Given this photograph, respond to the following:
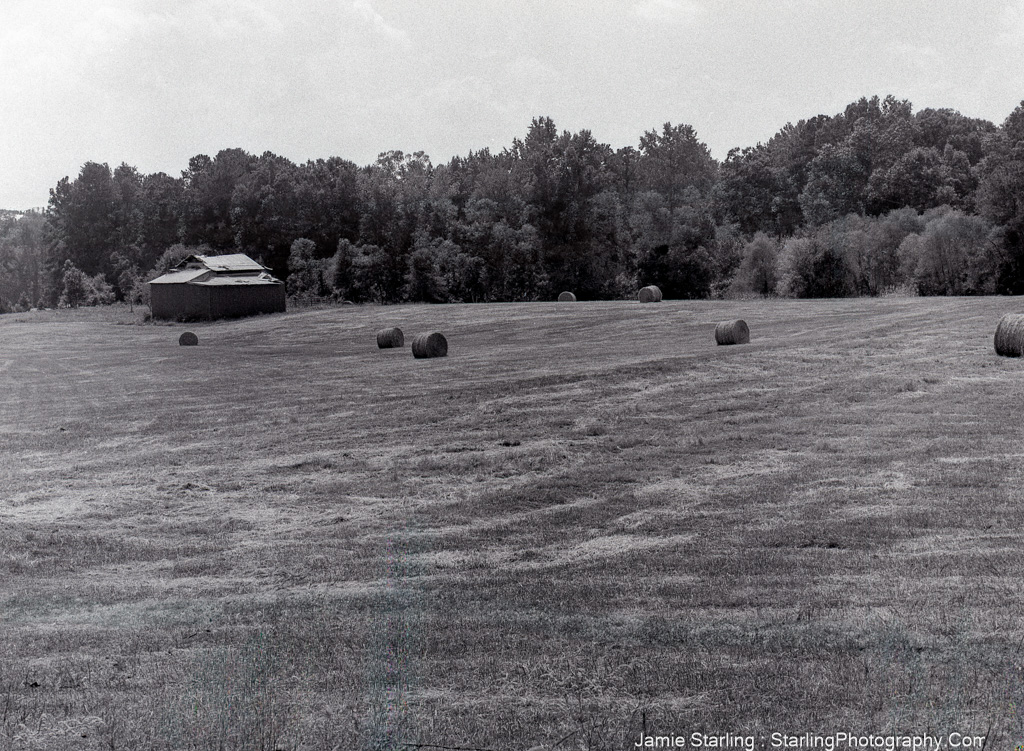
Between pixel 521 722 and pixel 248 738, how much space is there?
1730mm

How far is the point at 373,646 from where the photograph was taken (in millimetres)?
8188

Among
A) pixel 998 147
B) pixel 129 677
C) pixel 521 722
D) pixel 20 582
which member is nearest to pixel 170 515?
pixel 20 582

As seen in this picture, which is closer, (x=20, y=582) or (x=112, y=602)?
(x=112, y=602)

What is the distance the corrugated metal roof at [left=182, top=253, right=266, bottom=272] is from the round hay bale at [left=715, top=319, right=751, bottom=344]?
52235mm

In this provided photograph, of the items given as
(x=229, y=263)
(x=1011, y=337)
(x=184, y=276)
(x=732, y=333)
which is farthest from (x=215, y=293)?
(x=1011, y=337)

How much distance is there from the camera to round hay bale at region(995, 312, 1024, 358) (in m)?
24.7

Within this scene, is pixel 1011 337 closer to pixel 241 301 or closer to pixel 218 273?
pixel 241 301

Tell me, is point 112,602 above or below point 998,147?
below

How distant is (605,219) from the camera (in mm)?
93312

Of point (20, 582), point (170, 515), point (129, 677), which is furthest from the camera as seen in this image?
point (170, 515)

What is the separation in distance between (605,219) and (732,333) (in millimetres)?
61739

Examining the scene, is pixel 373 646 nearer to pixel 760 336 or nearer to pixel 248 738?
pixel 248 738

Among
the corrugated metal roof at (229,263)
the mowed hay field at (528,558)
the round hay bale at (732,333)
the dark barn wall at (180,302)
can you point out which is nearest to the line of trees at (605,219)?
the corrugated metal roof at (229,263)

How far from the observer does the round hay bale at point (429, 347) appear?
119ft
